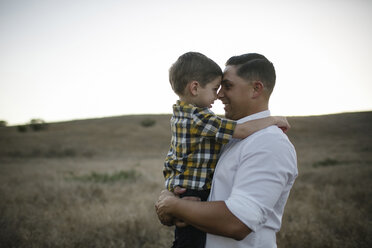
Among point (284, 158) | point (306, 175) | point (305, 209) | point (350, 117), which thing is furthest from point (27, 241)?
point (350, 117)

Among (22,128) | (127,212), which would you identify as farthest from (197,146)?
(22,128)

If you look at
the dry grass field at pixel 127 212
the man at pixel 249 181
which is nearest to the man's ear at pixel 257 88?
the man at pixel 249 181

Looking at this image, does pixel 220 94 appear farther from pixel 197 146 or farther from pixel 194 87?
pixel 197 146

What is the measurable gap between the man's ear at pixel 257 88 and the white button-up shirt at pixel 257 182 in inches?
13.6

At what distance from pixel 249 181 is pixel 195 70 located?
3.77 feet

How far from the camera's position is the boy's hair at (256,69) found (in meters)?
1.91

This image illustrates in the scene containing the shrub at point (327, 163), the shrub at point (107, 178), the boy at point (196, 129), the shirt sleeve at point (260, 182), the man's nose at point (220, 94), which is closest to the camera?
the shirt sleeve at point (260, 182)

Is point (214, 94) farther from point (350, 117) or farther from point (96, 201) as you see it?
point (350, 117)

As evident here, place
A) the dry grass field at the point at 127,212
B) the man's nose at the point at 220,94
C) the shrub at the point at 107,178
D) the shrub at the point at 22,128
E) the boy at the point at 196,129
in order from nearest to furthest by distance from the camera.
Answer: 1. the boy at the point at 196,129
2. the man's nose at the point at 220,94
3. the dry grass field at the point at 127,212
4. the shrub at the point at 107,178
5. the shrub at the point at 22,128

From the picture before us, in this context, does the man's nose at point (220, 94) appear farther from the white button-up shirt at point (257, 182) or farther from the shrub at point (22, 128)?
the shrub at point (22, 128)

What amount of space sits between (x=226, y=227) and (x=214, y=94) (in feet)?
3.87

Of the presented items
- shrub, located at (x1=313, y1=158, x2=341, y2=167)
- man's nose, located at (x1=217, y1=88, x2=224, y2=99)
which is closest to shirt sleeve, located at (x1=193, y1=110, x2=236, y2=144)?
man's nose, located at (x1=217, y1=88, x2=224, y2=99)

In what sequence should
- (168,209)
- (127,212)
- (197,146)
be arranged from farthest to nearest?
(127,212) → (197,146) → (168,209)

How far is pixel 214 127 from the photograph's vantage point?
6.14 ft
